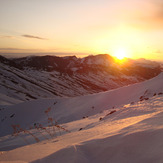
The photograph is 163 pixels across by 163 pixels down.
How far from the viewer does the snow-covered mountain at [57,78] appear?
44.5 meters

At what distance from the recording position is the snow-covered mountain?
44.5 m

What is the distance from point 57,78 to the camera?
6988 cm

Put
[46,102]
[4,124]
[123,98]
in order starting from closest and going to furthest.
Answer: [123,98], [4,124], [46,102]

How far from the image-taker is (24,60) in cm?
10875

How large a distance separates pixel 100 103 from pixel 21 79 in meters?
45.8

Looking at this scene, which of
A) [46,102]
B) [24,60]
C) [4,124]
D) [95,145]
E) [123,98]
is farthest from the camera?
[24,60]

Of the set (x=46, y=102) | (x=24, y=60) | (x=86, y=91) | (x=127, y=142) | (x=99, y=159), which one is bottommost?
(x=86, y=91)

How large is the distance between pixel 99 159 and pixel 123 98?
425 inches

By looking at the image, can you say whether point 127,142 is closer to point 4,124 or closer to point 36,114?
point 36,114

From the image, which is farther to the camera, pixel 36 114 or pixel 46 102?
pixel 46 102

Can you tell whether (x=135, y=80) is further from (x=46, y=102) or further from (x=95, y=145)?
(x=95, y=145)

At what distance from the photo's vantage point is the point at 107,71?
316 ft

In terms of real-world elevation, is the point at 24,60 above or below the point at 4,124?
above

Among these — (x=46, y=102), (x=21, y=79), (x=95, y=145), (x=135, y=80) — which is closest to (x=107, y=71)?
(x=135, y=80)
